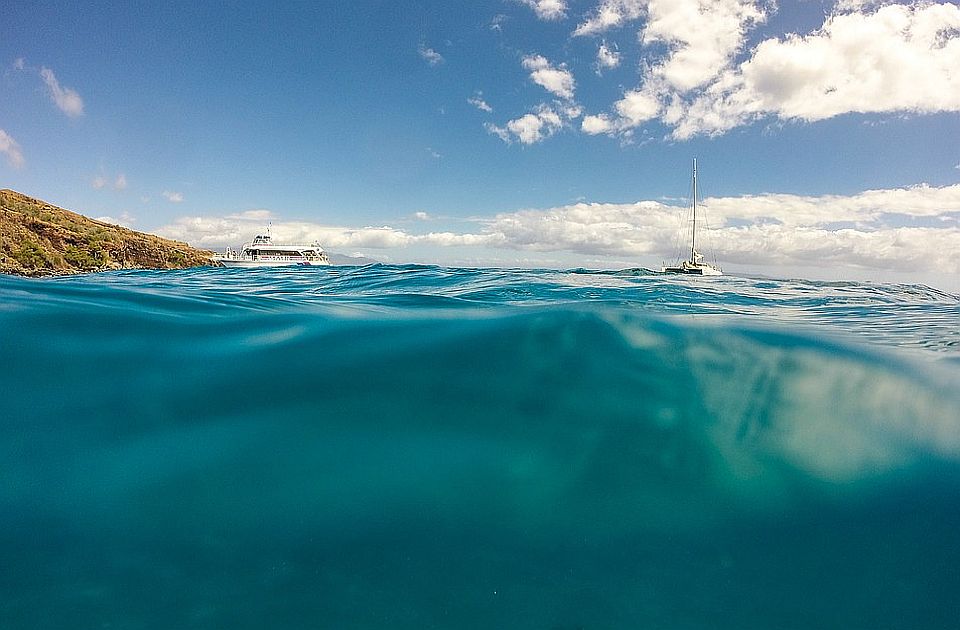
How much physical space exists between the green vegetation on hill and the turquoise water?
55.1m

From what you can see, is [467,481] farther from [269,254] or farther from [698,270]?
[269,254]

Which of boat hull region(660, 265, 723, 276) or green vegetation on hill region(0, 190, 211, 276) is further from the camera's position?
boat hull region(660, 265, 723, 276)

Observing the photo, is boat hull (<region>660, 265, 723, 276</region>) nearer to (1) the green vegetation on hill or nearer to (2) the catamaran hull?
(2) the catamaran hull

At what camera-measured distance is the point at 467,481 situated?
11.1 feet

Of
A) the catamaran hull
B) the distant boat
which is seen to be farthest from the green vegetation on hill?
the catamaran hull

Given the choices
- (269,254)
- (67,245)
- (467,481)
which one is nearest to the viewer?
(467,481)

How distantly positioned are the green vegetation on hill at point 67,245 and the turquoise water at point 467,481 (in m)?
55.1

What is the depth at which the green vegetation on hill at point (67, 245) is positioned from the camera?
4925 cm

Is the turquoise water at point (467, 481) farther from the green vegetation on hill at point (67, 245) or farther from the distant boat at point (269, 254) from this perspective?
the distant boat at point (269, 254)

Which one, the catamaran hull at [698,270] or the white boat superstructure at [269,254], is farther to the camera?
the white boat superstructure at [269,254]

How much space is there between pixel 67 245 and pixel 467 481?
7037 centimetres

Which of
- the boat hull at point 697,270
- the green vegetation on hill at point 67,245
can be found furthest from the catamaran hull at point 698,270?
the green vegetation on hill at point 67,245

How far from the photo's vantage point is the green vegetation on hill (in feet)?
162

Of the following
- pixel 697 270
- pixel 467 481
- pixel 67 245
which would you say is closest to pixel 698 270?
pixel 697 270
